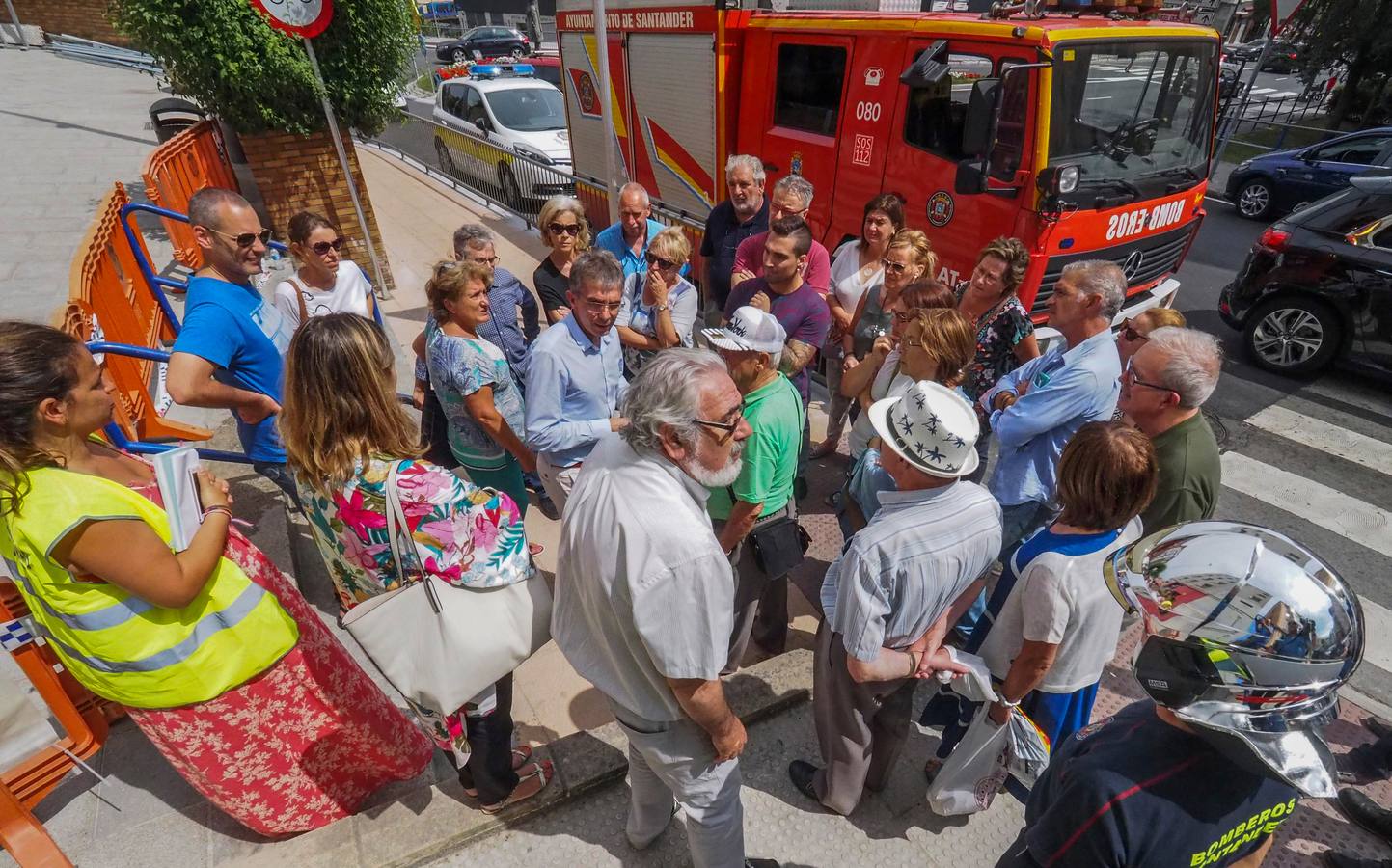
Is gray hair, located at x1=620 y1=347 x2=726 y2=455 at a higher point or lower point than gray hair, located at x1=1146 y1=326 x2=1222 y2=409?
higher

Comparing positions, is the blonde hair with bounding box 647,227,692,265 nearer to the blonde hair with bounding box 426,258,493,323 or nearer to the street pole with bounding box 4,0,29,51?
the blonde hair with bounding box 426,258,493,323

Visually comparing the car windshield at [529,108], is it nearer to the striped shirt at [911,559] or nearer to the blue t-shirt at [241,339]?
the blue t-shirt at [241,339]

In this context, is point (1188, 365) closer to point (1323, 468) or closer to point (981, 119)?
point (981, 119)

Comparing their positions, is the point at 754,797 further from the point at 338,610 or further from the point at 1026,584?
the point at 338,610

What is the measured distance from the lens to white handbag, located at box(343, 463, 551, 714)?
6.18 feet

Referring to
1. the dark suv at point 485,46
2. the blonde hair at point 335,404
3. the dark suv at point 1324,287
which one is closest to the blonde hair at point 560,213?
the blonde hair at point 335,404

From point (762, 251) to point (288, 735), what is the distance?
347cm

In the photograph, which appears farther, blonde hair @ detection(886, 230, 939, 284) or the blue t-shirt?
blonde hair @ detection(886, 230, 939, 284)

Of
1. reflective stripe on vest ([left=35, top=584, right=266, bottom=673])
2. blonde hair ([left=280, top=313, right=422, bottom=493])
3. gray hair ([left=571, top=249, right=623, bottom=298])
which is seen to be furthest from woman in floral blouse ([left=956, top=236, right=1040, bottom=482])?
reflective stripe on vest ([left=35, top=584, right=266, bottom=673])

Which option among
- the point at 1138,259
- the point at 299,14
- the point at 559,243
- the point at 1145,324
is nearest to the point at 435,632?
the point at 559,243

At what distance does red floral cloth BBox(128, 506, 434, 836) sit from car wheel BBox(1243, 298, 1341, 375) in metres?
7.76

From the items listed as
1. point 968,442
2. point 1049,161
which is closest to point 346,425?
point 968,442

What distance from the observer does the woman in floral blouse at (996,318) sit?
3572 millimetres

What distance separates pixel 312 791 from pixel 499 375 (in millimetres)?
1670
